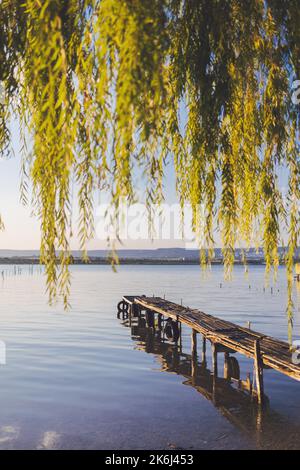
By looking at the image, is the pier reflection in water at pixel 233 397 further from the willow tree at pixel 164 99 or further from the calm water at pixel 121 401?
the willow tree at pixel 164 99

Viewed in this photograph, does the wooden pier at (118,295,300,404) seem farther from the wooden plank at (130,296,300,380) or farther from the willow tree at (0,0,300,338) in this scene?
the willow tree at (0,0,300,338)

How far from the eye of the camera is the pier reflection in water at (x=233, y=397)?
1775 centimetres

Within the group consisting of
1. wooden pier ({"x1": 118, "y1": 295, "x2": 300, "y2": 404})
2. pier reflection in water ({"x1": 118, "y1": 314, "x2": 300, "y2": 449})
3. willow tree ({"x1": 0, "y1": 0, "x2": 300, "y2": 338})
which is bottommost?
pier reflection in water ({"x1": 118, "y1": 314, "x2": 300, "y2": 449})

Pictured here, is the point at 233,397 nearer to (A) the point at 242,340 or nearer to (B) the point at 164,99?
(A) the point at 242,340

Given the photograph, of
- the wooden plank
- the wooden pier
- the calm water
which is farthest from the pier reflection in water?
the wooden plank

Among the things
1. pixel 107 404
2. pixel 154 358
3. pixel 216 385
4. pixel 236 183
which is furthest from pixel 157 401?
pixel 236 183

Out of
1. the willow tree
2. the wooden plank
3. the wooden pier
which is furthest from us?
the wooden pier

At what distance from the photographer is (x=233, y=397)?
75.4 ft

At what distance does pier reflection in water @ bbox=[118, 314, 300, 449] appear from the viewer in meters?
17.8

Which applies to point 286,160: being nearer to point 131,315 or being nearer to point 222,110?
point 222,110

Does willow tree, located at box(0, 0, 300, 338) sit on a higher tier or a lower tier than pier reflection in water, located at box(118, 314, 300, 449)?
higher

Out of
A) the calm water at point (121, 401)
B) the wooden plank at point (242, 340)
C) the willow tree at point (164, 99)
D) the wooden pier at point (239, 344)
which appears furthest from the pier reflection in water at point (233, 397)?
the willow tree at point (164, 99)

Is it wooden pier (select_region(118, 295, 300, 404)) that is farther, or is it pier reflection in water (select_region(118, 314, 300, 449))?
wooden pier (select_region(118, 295, 300, 404))

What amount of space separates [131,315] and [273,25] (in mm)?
44530
